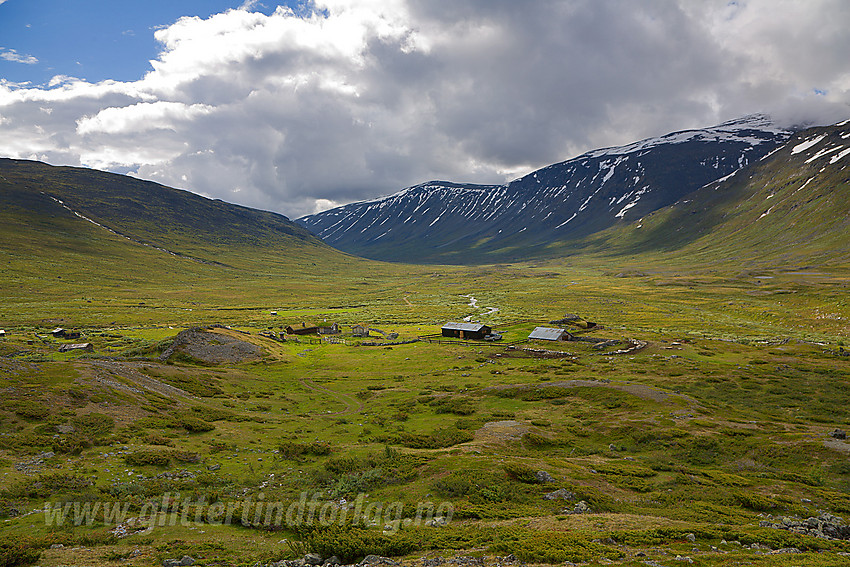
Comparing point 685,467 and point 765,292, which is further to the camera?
point 765,292

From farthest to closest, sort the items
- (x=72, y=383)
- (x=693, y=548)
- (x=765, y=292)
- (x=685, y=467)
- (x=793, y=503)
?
(x=765, y=292) < (x=72, y=383) < (x=685, y=467) < (x=793, y=503) < (x=693, y=548)

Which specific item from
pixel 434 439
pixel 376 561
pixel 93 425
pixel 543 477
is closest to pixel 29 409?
pixel 93 425

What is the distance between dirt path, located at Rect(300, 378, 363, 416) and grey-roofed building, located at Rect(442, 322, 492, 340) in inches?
1673

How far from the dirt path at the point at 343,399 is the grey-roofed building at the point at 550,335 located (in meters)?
50.7

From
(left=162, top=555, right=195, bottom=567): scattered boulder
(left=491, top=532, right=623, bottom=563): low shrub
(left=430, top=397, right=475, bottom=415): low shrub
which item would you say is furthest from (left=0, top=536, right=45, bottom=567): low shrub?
(left=430, top=397, right=475, bottom=415): low shrub

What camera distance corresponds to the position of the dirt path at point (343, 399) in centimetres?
4656

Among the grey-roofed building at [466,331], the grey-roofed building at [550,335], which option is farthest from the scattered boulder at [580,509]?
the grey-roofed building at [466,331]

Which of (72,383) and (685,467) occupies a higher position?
(72,383)

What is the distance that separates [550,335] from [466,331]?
1865cm

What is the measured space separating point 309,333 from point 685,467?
88.9 meters

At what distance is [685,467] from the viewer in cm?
2938

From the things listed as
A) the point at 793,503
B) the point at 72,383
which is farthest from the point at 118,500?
the point at 793,503

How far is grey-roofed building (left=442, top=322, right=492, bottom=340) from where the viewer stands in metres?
93.6

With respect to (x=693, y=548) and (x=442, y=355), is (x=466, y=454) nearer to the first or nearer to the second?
(x=693, y=548)
